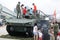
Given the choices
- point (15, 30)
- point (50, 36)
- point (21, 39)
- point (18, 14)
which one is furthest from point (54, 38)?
point (18, 14)

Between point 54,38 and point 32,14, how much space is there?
239 inches

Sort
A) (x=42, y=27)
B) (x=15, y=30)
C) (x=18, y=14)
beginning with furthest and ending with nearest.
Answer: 1. (x=18, y=14)
2. (x=15, y=30)
3. (x=42, y=27)

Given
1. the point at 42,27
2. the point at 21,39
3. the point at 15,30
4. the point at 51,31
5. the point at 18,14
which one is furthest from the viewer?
the point at 18,14

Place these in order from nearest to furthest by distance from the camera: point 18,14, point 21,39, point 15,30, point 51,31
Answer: point 51,31 → point 21,39 → point 15,30 → point 18,14

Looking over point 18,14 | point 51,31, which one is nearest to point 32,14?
point 18,14

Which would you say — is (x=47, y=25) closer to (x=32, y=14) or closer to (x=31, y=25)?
(x=31, y=25)

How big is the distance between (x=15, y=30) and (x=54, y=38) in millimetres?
5475

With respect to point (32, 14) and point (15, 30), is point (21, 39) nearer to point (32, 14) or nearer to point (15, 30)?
point (15, 30)

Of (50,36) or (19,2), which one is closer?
(50,36)

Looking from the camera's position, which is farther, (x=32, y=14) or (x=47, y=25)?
(x=32, y=14)

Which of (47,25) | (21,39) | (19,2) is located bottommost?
(21,39)

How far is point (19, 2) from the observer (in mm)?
21328

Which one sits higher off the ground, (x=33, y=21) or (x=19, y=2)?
(x=19, y=2)

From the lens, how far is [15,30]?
65.0ft
